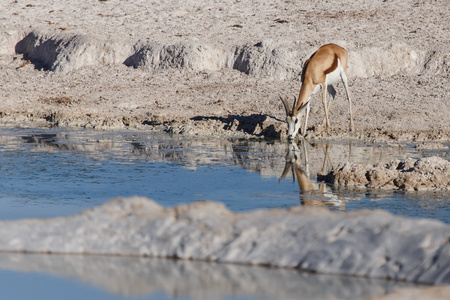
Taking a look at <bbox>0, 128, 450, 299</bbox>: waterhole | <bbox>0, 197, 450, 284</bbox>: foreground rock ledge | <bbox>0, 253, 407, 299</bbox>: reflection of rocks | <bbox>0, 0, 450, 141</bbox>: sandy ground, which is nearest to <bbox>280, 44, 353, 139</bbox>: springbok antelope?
<bbox>0, 0, 450, 141</bbox>: sandy ground

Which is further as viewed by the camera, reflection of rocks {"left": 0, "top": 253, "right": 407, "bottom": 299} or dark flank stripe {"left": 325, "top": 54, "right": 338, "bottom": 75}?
dark flank stripe {"left": 325, "top": 54, "right": 338, "bottom": 75}

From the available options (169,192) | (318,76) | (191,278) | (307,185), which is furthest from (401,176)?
(318,76)

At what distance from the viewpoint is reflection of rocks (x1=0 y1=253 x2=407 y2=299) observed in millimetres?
3127

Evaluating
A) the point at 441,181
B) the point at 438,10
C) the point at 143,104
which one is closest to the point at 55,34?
the point at 143,104

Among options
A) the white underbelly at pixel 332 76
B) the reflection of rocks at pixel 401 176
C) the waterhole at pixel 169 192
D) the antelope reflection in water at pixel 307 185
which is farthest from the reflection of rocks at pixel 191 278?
the white underbelly at pixel 332 76

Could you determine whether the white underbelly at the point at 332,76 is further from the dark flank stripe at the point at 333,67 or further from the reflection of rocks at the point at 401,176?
the reflection of rocks at the point at 401,176

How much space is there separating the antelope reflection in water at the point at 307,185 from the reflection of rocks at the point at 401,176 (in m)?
0.32

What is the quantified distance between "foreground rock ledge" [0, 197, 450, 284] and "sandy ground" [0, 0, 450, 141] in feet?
29.1

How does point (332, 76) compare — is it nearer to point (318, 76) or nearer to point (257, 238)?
point (318, 76)

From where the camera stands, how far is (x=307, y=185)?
7.52 meters

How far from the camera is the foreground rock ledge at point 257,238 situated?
3.38 meters

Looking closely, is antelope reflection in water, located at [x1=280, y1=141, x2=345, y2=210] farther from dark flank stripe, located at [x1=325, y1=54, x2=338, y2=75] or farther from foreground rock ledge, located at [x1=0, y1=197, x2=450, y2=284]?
dark flank stripe, located at [x1=325, y1=54, x2=338, y2=75]

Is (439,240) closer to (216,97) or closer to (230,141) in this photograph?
(230,141)

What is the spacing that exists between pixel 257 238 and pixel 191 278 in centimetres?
54
